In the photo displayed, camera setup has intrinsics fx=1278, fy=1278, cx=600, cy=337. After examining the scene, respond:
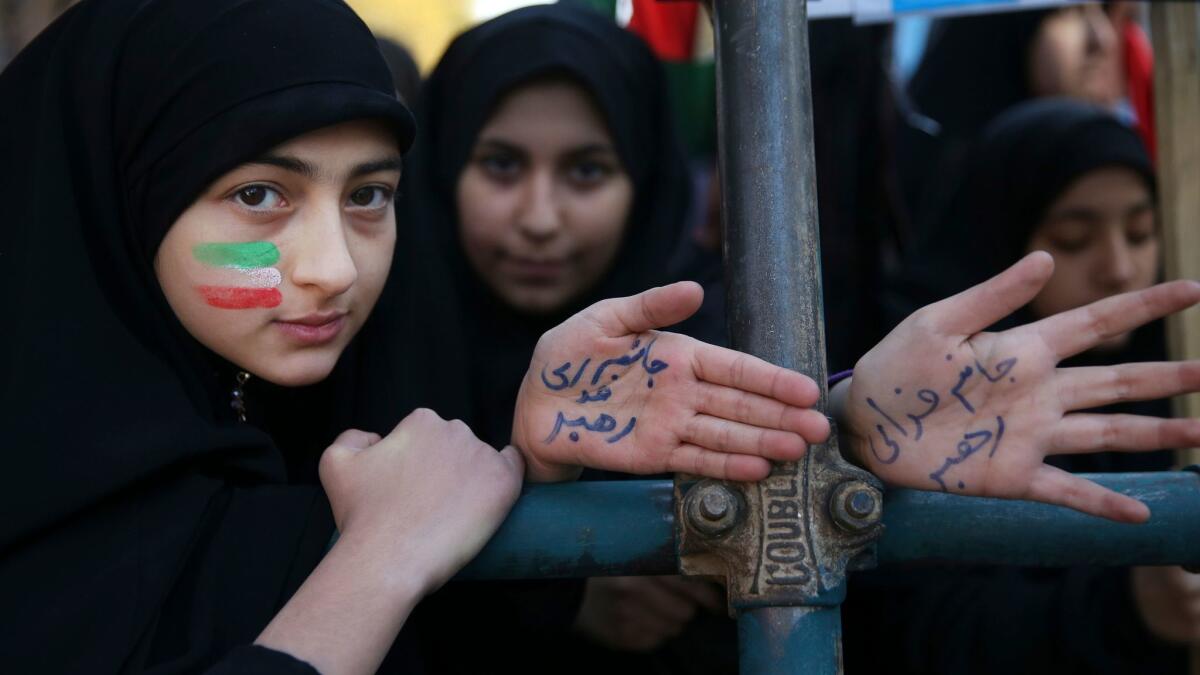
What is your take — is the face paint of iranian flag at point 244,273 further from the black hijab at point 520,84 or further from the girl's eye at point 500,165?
the girl's eye at point 500,165

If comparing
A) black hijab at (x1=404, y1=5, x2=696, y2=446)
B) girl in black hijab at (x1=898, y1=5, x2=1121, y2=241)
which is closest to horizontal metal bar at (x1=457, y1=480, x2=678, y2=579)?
black hijab at (x1=404, y1=5, x2=696, y2=446)

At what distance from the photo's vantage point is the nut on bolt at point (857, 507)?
1.18m

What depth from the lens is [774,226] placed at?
3.99 ft

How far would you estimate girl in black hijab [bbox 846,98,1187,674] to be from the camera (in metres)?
2.25

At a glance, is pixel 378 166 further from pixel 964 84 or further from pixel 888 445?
pixel 964 84

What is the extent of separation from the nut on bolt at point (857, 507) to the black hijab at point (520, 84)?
1.27m

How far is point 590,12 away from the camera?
276 centimetres

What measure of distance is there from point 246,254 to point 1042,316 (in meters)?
2.03

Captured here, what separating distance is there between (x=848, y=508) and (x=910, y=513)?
0.09 meters

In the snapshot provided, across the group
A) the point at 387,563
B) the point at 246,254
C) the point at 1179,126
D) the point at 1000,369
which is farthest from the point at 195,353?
the point at 1179,126

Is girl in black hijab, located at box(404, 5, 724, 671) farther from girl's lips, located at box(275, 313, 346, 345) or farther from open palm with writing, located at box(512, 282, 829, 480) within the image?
open palm with writing, located at box(512, 282, 829, 480)

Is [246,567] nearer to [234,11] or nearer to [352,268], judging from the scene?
[352,268]

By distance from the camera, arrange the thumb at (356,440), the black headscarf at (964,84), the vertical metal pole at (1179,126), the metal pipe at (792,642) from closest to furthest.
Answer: the metal pipe at (792,642)
the thumb at (356,440)
the vertical metal pole at (1179,126)
the black headscarf at (964,84)

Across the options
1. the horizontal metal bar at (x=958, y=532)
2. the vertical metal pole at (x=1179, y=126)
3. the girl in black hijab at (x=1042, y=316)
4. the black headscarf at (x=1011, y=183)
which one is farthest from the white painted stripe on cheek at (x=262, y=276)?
the black headscarf at (x=1011, y=183)
